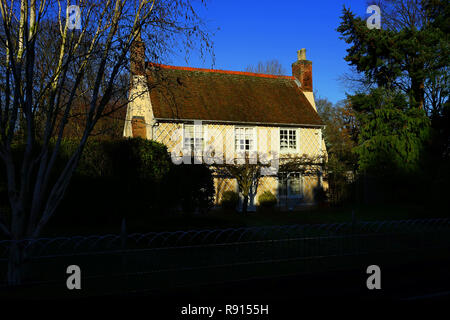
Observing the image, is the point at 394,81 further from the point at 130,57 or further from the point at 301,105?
the point at 130,57

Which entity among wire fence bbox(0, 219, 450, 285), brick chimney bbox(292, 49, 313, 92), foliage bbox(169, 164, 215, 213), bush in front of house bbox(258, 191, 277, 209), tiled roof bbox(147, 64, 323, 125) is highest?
brick chimney bbox(292, 49, 313, 92)

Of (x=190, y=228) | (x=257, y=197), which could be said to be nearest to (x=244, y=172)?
(x=257, y=197)

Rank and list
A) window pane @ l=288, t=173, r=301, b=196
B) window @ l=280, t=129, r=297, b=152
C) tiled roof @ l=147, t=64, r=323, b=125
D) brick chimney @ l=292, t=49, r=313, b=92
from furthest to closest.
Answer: brick chimney @ l=292, t=49, r=313, b=92
window @ l=280, t=129, r=297, b=152
window pane @ l=288, t=173, r=301, b=196
tiled roof @ l=147, t=64, r=323, b=125

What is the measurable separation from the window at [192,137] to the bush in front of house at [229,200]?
2949 millimetres

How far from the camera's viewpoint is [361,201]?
925 inches

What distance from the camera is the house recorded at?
2144cm

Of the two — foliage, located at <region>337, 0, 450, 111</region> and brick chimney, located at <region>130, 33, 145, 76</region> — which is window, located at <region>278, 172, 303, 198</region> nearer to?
foliage, located at <region>337, 0, 450, 111</region>

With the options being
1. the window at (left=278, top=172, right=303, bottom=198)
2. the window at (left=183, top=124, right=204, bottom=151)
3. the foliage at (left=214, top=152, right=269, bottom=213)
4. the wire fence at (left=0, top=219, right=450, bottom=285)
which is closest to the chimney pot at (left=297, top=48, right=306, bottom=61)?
the window at (left=278, top=172, right=303, bottom=198)

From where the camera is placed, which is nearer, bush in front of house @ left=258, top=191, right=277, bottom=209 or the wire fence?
the wire fence

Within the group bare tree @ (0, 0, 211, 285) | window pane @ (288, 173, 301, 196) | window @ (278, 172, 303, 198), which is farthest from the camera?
window pane @ (288, 173, 301, 196)

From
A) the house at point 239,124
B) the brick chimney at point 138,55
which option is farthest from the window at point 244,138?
the brick chimney at point 138,55

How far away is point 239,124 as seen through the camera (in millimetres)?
22703

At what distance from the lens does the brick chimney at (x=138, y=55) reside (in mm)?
6922

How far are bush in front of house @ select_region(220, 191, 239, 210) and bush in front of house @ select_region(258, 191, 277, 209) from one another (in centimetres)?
166
